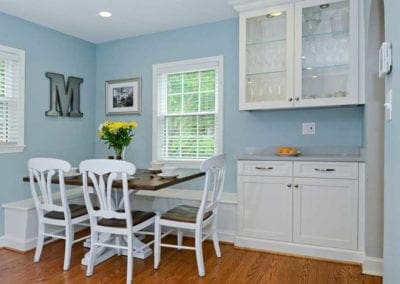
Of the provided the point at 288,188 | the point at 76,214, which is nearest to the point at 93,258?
the point at 76,214

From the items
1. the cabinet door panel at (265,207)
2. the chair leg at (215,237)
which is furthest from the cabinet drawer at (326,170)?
the chair leg at (215,237)

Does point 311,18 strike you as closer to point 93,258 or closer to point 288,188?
point 288,188

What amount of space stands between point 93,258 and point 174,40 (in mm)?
2653

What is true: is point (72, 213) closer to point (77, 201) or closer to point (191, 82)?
point (77, 201)

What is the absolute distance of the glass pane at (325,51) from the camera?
9.23 feet

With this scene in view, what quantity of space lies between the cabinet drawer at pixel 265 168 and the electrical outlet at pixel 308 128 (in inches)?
20.1

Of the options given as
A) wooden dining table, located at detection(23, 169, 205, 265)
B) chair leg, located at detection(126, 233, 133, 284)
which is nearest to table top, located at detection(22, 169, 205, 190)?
wooden dining table, located at detection(23, 169, 205, 265)

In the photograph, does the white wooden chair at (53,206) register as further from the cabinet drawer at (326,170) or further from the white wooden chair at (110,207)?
the cabinet drawer at (326,170)

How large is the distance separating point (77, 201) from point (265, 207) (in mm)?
2213

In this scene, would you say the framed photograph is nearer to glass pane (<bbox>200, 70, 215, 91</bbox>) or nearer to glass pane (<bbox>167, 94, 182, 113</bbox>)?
glass pane (<bbox>167, 94, 182, 113</bbox>)

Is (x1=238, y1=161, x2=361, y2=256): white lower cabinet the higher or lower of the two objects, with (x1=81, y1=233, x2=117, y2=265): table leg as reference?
higher

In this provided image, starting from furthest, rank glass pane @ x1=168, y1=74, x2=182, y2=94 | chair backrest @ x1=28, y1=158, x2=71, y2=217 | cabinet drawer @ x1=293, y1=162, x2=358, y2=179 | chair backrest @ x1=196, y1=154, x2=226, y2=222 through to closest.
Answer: glass pane @ x1=168, y1=74, x2=182, y2=94 < cabinet drawer @ x1=293, y1=162, x2=358, y2=179 < chair backrest @ x1=28, y1=158, x2=71, y2=217 < chair backrest @ x1=196, y1=154, x2=226, y2=222

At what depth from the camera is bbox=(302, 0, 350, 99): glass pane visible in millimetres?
2814

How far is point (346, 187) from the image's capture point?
2.70 meters
